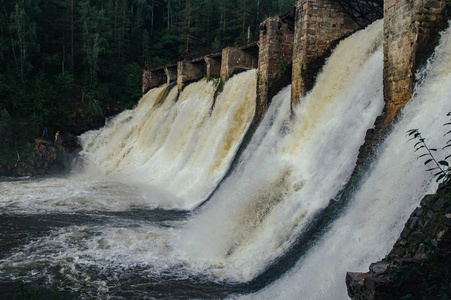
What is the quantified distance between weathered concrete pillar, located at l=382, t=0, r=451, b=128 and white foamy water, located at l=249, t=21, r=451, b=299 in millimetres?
587

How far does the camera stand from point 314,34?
12.3 meters

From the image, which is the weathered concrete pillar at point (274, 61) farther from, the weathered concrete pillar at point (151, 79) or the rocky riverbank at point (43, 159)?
the weathered concrete pillar at point (151, 79)

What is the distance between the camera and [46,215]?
1177 cm

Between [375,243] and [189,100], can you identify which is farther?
[189,100]

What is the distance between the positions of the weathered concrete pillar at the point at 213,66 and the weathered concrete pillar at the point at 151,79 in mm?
9181

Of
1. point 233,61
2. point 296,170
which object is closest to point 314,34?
point 296,170

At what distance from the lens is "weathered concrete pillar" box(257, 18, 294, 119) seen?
14711mm

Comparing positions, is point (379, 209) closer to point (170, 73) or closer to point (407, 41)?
point (407, 41)

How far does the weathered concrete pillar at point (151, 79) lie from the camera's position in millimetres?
30812

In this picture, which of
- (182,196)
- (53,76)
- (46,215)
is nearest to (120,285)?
(46,215)

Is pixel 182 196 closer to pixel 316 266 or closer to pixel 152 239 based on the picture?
pixel 152 239

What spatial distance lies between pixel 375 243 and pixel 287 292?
1.50 meters

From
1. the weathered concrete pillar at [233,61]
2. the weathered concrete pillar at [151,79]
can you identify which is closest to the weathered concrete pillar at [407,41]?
the weathered concrete pillar at [233,61]

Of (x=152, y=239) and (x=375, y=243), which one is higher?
(x=375, y=243)
